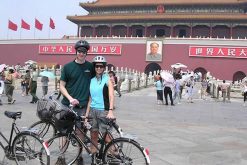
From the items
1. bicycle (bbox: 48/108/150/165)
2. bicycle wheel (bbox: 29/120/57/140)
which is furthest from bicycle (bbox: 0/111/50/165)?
bicycle wheel (bbox: 29/120/57/140)

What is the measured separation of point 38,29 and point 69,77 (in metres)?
37.4

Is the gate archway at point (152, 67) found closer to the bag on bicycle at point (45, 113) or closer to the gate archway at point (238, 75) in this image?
the gate archway at point (238, 75)

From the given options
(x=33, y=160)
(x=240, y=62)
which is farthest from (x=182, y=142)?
(x=240, y=62)

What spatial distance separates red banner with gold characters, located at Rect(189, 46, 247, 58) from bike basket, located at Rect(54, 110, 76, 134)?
31337 mm

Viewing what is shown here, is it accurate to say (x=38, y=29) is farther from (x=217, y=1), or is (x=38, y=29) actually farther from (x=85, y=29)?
(x=217, y=1)

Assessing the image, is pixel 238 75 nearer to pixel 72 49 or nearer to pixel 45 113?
pixel 72 49

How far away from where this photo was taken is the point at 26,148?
4.46m

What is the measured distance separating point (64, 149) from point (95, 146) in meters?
0.39

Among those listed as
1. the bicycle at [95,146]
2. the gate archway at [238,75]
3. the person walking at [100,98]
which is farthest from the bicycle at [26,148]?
the gate archway at [238,75]

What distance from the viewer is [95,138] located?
4719 millimetres

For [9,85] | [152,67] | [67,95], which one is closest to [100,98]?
[67,95]

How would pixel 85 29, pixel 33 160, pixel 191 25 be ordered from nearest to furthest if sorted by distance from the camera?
pixel 33 160, pixel 191 25, pixel 85 29

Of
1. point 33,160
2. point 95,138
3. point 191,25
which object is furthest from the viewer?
point 191,25

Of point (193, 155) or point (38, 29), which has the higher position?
point (38, 29)
